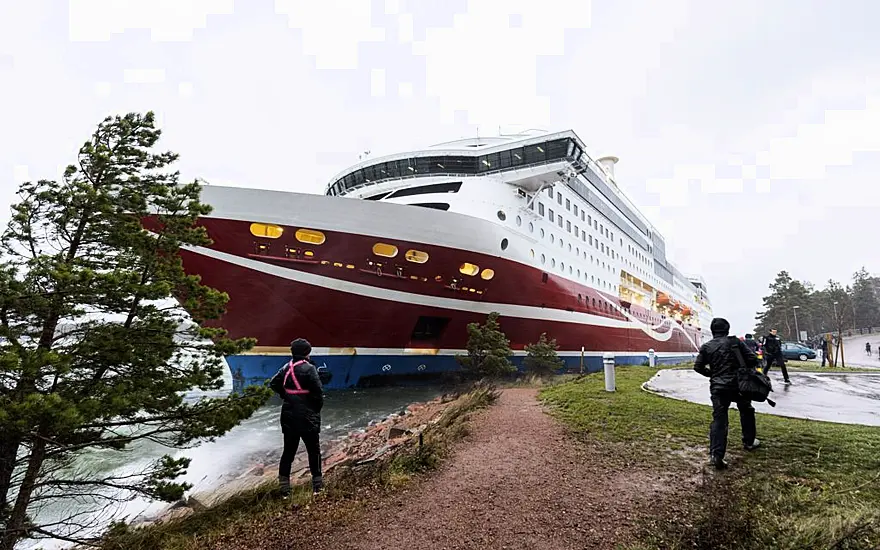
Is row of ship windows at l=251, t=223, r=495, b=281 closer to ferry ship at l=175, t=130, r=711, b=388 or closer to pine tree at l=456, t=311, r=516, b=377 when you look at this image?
ferry ship at l=175, t=130, r=711, b=388

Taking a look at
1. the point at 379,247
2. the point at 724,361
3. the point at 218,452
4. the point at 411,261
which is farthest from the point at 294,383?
the point at 411,261

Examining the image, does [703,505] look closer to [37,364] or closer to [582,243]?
[37,364]

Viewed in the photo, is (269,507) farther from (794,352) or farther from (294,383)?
(794,352)

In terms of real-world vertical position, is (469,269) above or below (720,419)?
above

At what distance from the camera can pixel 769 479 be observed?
3.94 m

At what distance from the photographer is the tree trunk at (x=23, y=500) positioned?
3.57m

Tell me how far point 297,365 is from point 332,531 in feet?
5.37

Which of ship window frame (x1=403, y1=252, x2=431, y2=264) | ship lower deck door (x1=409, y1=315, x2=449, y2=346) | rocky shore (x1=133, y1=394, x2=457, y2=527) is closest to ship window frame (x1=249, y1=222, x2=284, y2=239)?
ship window frame (x1=403, y1=252, x2=431, y2=264)

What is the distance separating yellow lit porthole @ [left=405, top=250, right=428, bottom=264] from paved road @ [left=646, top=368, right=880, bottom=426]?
769 cm

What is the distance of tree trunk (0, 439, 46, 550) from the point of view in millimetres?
3572

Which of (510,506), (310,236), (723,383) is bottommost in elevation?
(510,506)

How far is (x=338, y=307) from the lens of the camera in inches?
528

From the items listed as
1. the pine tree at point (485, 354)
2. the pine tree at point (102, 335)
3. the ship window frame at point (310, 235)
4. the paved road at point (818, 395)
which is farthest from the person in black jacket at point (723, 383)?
the ship window frame at point (310, 235)

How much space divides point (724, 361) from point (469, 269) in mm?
11282
